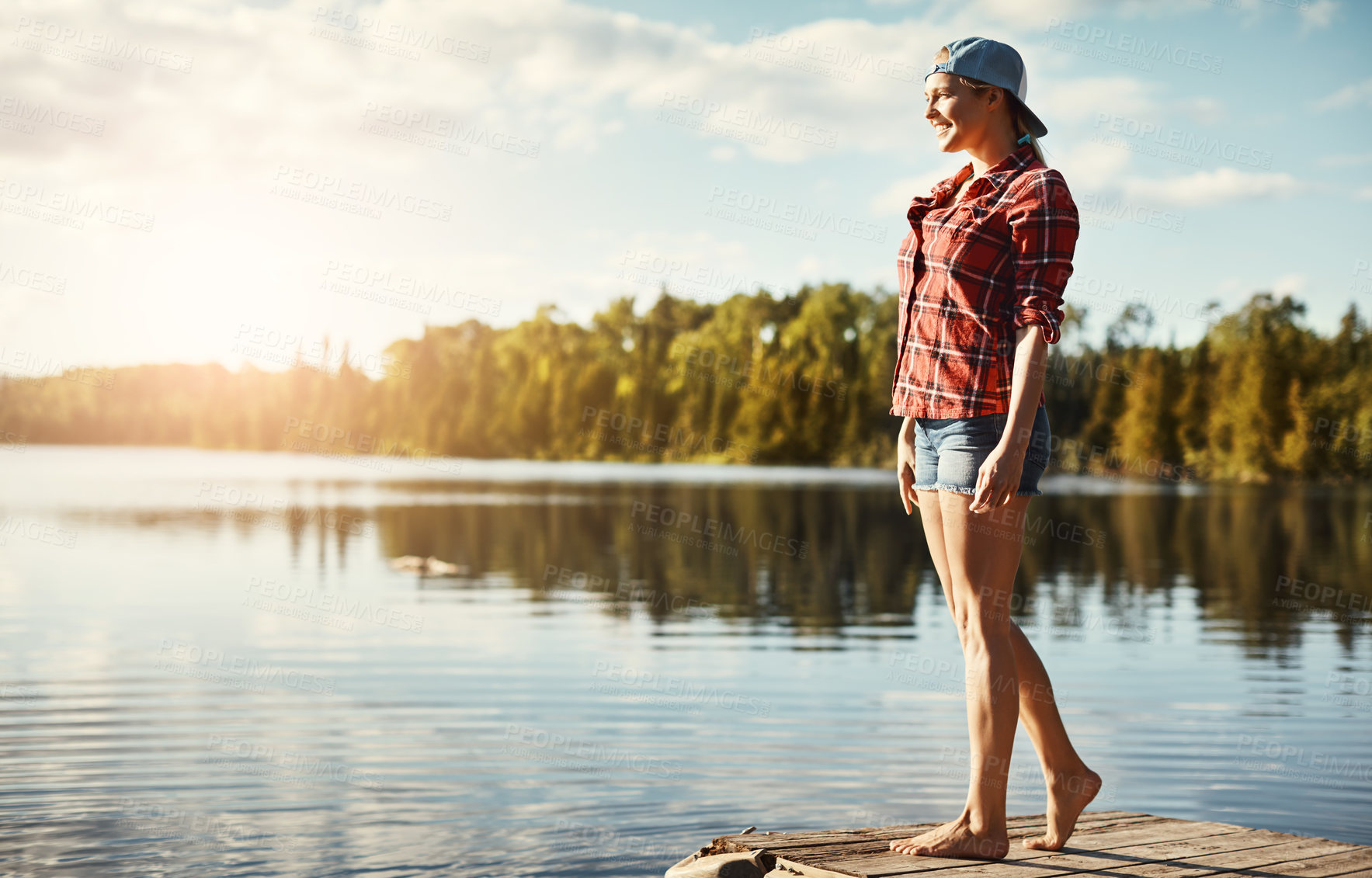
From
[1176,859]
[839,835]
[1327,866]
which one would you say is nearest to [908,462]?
[839,835]

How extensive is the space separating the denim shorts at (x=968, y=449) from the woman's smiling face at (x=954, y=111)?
0.94 meters

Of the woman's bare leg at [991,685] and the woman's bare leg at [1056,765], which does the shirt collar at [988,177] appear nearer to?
the woman's bare leg at [991,685]

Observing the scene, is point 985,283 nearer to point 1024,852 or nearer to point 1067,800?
point 1067,800

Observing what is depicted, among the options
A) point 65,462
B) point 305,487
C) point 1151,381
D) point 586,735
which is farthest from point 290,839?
point 65,462

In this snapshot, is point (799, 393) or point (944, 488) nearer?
point (944, 488)

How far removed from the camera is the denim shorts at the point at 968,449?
413 cm

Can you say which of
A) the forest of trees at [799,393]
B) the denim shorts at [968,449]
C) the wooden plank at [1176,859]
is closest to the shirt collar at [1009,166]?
the denim shorts at [968,449]

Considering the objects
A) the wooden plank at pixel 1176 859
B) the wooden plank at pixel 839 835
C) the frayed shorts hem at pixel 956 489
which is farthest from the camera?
the wooden plank at pixel 839 835

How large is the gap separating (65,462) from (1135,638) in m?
100

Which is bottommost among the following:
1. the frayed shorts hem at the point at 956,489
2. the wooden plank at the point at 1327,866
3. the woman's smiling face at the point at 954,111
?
the wooden plank at the point at 1327,866

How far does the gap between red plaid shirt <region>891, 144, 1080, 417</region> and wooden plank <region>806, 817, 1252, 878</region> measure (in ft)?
4.94

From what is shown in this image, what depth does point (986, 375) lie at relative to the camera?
4.14m

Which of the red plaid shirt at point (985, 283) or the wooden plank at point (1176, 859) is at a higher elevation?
the red plaid shirt at point (985, 283)

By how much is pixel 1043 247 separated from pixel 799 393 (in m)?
79.8
